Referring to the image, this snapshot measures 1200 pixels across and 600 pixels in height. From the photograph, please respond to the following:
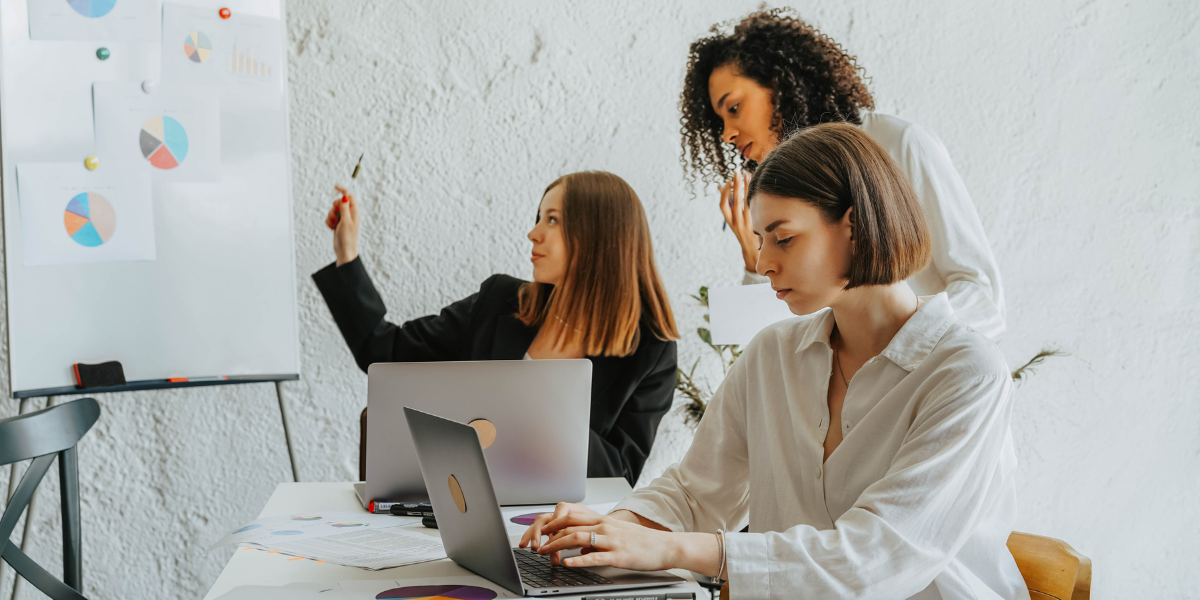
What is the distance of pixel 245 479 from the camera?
2.32 metres

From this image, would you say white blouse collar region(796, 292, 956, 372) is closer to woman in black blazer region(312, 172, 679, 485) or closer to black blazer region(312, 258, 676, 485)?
black blazer region(312, 258, 676, 485)

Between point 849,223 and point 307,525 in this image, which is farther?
point 307,525

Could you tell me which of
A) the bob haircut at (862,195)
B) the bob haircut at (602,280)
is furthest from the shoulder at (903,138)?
the bob haircut at (602,280)

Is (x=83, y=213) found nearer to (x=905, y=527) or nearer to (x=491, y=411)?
(x=491, y=411)

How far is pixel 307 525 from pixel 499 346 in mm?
896

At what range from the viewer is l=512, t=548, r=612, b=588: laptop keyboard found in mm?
860

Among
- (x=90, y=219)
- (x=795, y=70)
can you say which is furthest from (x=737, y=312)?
(x=90, y=219)

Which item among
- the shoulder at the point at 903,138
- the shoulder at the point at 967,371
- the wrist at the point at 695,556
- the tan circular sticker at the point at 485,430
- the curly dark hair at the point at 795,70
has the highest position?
the curly dark hair at the point at 795,70

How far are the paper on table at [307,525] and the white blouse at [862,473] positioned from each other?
0.36 meters

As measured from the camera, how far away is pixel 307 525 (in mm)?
1144

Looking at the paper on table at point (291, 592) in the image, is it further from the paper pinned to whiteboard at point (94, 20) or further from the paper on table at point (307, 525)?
the paper pinned to whiteboard at point (94, 20)

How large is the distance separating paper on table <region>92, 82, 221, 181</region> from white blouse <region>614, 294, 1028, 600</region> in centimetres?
146

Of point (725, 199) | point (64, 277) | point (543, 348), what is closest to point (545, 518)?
point (543, 348)

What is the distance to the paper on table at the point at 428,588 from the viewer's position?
0.84m
